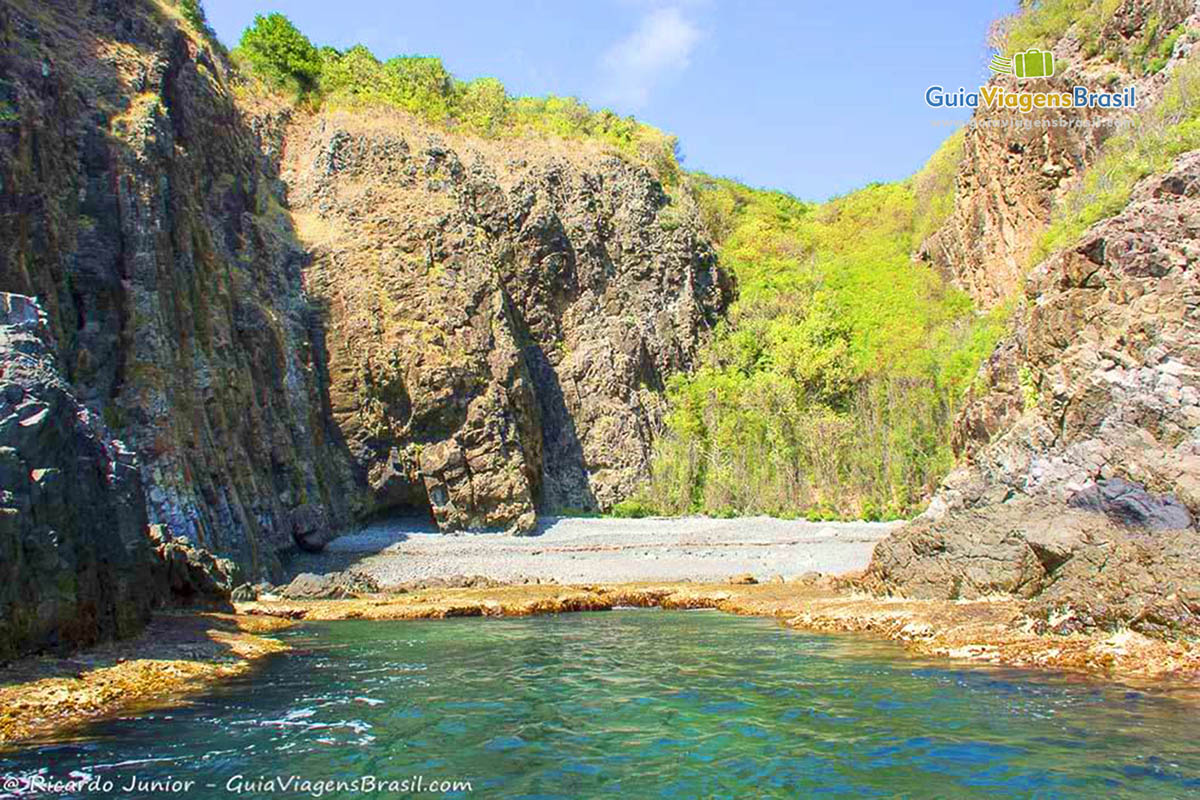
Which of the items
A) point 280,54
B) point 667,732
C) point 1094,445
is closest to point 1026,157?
point 1094,445

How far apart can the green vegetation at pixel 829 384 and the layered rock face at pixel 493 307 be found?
3015 mm

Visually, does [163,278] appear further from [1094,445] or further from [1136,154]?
[1136,154]

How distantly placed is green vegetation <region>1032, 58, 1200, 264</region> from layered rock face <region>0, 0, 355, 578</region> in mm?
26556

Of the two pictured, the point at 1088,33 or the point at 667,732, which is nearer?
the point at 667,732

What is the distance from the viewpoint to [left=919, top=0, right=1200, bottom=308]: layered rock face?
96.5ft

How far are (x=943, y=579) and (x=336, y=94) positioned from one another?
4536 centimetres

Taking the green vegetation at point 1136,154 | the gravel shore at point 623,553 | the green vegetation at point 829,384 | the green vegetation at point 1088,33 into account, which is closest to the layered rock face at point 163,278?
the gravel shore at point 623,553

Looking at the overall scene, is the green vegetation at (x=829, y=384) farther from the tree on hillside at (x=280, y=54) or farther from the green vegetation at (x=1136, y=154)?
the tree on hillside at (x=280, y=54)

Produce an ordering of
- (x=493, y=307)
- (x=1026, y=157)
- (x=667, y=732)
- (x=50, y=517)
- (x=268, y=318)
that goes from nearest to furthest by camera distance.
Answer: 1. (x=667, y=732)
2. (x=50, y=517)
3. (x=268, y=318)
4. (x=1026, y=157)
5. (x=493, y=307)

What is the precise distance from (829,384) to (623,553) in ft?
59.7

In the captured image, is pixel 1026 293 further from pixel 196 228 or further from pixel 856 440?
pixel 196 228

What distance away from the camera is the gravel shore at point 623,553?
26828 mm

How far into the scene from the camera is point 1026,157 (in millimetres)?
35281

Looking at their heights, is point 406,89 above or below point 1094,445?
above
